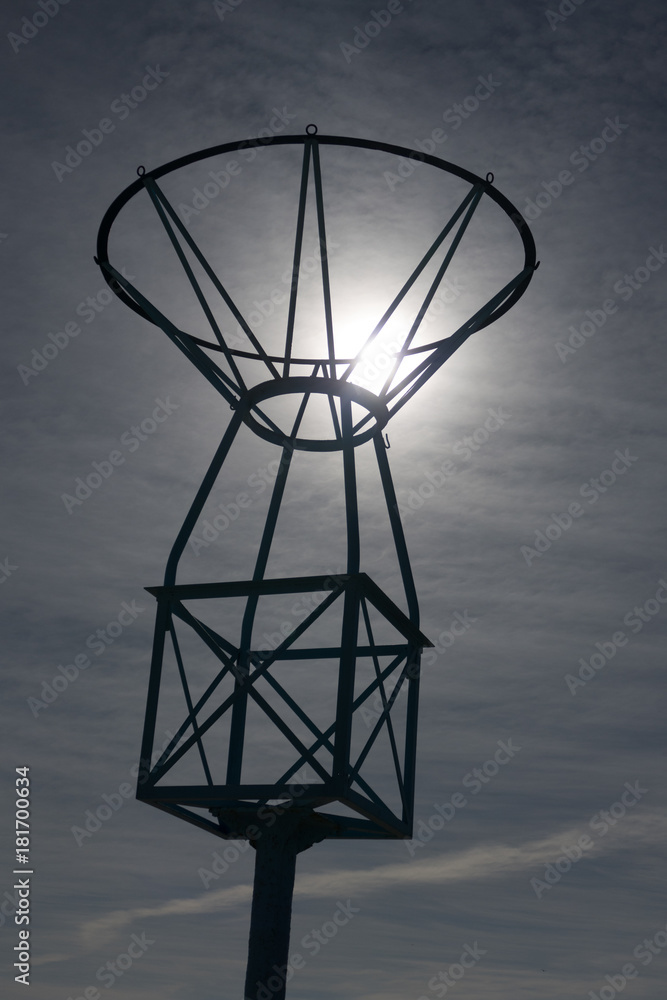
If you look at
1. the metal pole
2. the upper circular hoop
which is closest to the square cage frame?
the metal pole

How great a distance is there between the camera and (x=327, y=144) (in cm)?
2202

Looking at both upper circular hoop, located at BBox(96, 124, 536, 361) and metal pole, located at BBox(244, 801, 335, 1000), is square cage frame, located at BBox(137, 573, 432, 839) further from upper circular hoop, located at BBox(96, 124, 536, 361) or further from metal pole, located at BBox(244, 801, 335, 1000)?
upper circular hoop, located at BBox(96, 124, 536, 361)

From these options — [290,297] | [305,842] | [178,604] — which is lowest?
[305,842]

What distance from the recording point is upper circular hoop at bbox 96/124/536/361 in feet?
72.1

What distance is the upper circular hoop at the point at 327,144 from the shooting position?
72.1 feet

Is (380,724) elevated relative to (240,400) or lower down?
lower down

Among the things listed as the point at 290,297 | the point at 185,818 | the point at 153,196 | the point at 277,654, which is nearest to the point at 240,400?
the point at 290,297

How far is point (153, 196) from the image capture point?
74.1ft

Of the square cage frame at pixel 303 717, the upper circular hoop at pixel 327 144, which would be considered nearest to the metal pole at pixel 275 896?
the square cage frame at pixel 303 717

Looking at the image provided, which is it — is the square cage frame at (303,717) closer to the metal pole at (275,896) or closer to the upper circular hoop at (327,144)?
the metal pole at (275,896)

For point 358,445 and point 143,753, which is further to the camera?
point 358,445

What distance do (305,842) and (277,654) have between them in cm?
345

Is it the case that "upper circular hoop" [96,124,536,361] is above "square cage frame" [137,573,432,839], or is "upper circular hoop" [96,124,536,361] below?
above

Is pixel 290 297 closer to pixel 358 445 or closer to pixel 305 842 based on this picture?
pixel 358 445
